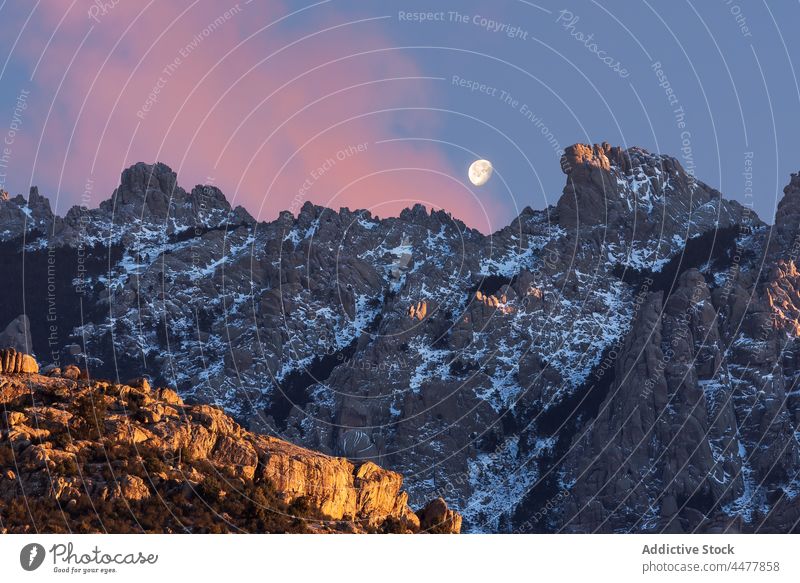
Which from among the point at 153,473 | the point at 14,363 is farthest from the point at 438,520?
the point at 14,363

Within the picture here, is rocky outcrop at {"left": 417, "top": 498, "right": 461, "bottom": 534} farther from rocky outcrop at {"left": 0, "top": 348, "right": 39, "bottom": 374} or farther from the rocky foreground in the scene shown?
rocky outcrop at {"left": 0, "top": 348, "right": 39, "bottom": 374}
